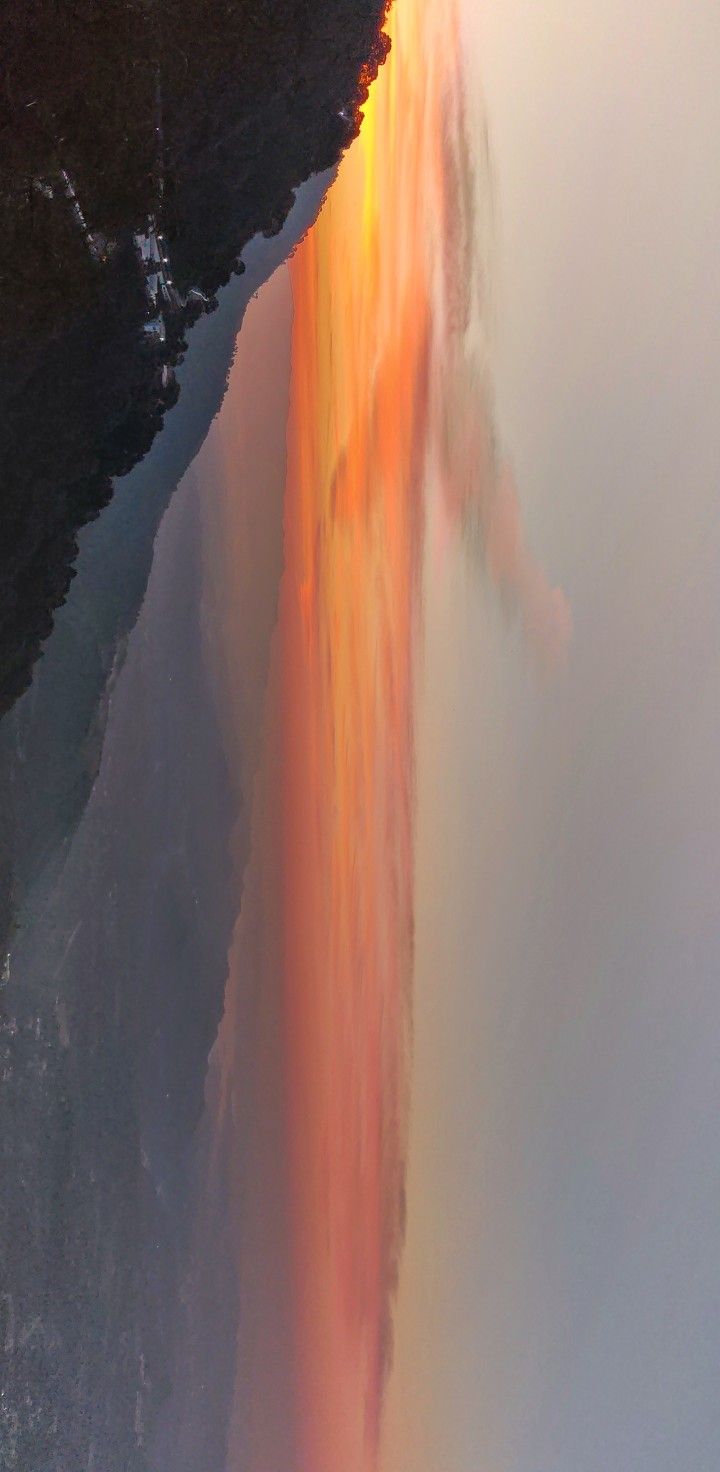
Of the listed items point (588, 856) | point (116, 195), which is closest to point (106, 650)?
point (116, 195)

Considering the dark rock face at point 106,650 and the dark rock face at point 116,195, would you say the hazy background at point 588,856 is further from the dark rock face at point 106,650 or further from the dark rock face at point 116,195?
the dark rock face at point 116,195

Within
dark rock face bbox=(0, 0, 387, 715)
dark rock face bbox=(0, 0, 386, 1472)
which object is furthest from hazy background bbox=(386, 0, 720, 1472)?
dark rock face bbox=(0, 0, 387, 715)

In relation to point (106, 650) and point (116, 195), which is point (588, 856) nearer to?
point (106, 650)

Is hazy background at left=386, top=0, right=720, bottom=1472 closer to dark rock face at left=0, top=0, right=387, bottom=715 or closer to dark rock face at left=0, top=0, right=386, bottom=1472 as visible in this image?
dark rock face at left=0, top=0, right=386, bottom=1472

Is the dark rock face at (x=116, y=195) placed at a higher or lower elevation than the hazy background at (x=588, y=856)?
higher

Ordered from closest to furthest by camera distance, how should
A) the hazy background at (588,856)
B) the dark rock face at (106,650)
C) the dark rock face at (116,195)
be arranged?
the hazy background at (588,856), the dark rock face at (106,650), the dark rock face at (116,195)

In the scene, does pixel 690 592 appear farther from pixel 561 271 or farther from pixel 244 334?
pixel 244 334

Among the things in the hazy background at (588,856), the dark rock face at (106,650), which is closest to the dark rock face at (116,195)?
the dark rock face at (106,650)
